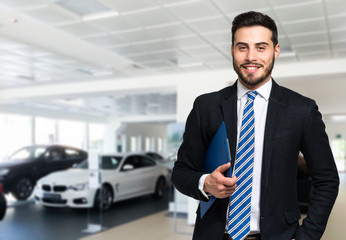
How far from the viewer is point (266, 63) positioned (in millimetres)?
1077

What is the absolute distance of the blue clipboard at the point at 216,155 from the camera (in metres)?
1.01

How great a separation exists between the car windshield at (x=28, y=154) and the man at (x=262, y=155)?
7974 millimetres

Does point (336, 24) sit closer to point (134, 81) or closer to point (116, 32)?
point (116, 32)

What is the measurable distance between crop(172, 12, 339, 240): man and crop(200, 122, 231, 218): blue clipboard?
0.08 feet

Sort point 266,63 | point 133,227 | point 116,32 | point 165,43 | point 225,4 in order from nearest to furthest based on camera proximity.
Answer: point 266,63 < point 225,4 < point 116,32 < point 165,43 < point 133,227

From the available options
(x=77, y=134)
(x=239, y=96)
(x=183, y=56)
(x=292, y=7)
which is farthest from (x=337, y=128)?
(x=239, y=96)

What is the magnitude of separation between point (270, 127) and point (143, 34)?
372 centimetres

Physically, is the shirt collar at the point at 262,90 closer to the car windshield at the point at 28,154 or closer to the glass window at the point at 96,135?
the car windshield at the point at 28,154

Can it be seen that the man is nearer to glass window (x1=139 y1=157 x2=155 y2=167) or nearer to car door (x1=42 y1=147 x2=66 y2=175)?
glass window (x1=139 y1=157 x2=155 y2=167)

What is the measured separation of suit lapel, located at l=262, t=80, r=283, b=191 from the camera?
3.40 ft

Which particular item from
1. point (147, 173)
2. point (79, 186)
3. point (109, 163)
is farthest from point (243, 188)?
point (147, 173)

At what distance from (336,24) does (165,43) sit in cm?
211

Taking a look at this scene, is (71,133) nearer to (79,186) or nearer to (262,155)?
(79,186)

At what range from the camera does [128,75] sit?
7.04 m
